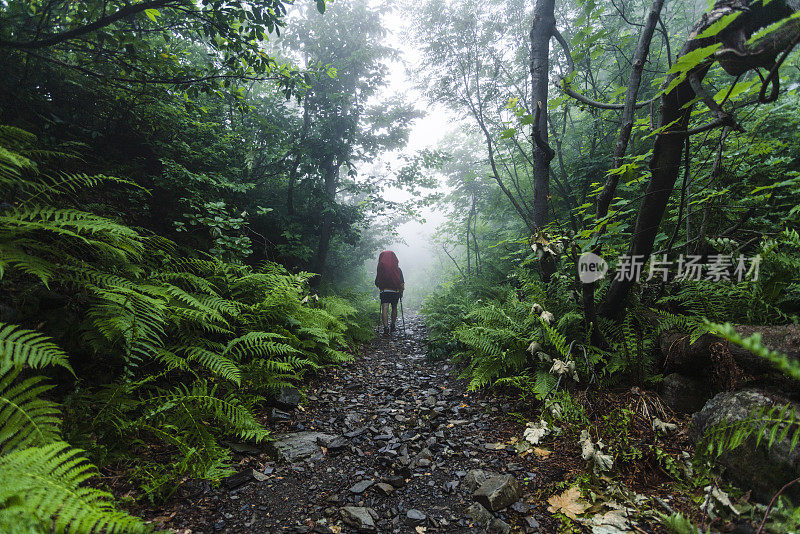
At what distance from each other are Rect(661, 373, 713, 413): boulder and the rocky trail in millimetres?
1437

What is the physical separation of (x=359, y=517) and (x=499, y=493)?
3.32 ft

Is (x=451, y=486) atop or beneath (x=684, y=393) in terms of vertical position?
beneath

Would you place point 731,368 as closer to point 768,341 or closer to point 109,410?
point 768,341

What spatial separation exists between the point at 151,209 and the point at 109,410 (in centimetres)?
409

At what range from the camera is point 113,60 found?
14.4 ft

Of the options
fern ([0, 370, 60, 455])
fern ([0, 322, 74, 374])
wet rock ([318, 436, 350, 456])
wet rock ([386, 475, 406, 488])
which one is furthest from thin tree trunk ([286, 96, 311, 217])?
wet rock ([386, 475, 406, 488])

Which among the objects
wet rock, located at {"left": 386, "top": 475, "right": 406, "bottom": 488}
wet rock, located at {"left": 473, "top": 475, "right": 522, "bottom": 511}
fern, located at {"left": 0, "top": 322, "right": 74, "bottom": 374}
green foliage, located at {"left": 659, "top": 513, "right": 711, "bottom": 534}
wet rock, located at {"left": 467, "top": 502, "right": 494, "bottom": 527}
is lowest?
wet rock, located at {"left": 386, "top": 475, "right": 406, "bottom": 488}

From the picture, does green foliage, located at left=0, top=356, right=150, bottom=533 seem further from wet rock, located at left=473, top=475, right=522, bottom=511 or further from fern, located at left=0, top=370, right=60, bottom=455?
wet rock, located at left=473, top=475, right=522, bottom=511

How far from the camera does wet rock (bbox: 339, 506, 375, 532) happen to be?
6.87 ft

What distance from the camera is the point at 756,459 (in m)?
2.05

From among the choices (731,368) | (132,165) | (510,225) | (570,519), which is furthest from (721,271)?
(132,165)

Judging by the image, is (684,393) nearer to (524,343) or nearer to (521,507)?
(524,343)

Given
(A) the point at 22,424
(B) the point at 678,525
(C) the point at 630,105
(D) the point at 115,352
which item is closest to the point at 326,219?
(D) the point at 115,352

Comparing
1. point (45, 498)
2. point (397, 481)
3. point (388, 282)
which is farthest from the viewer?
Result: point (388, 282)
